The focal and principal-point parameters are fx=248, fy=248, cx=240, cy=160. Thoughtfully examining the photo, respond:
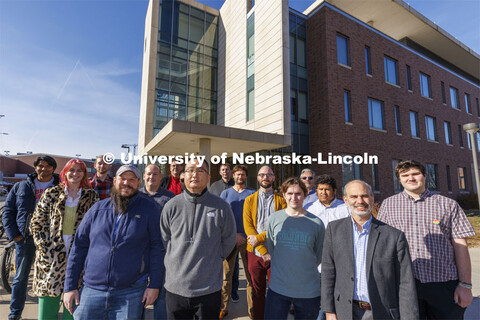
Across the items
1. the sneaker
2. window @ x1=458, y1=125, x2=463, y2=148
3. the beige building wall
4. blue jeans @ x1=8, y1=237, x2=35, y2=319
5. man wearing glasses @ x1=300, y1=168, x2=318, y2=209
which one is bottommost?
the sneaker

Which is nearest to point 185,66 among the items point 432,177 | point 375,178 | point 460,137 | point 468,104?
point 375,178

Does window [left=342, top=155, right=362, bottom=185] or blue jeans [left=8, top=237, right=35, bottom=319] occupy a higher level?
window [left=342, top=155, right=362, bottom=185]

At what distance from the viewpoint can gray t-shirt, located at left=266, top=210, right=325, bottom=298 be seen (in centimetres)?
247

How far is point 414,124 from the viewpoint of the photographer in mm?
18172

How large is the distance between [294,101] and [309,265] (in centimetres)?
1363

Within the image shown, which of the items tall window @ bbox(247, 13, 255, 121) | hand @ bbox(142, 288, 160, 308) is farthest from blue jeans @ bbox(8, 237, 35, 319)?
tall window @ bbox(247, 13, 255, 121)

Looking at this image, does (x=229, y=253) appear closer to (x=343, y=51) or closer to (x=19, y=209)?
(x=19, y=209)

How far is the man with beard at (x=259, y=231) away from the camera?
311 cm

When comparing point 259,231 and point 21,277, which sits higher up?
point 259,231

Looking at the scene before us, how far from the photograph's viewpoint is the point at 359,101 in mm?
15117

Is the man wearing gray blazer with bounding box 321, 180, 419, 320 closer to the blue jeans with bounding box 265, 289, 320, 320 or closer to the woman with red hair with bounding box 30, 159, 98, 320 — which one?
the blue jeans with bounding box 265, 289, 320, 320

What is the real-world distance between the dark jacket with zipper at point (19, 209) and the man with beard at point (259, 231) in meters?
3.02

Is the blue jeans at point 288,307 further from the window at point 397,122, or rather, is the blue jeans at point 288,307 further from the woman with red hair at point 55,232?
the window at point 397,122

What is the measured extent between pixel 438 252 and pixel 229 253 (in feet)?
6.32
